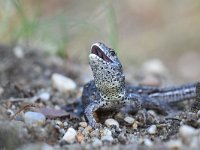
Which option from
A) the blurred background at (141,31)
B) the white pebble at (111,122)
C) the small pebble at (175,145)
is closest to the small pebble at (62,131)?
the white pebble at (111,122)

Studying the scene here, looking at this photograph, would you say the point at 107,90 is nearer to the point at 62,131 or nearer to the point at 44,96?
the point at 62,131

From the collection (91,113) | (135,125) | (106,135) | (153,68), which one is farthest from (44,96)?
(153,68)

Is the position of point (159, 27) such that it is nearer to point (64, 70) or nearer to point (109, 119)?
point (64, 70)

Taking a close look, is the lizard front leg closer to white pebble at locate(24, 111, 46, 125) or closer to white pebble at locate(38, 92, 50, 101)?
white pebble at locate(24, 111, 46, 125)

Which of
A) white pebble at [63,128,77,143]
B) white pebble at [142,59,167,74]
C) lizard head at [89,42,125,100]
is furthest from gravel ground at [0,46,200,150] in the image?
white pebble at [142,59,167,74]

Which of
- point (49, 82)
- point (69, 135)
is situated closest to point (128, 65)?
point (49, 82)

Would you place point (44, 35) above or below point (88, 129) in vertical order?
above

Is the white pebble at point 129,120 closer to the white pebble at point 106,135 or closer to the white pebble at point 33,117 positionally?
the white pebble at point 106,135
